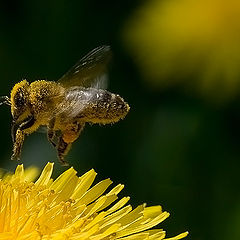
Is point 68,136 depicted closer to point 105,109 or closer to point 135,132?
point 105,109

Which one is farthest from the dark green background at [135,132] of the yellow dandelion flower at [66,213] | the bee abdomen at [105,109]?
the bee abdomen at [105,109]

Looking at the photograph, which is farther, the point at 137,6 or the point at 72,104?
the point at 137,6

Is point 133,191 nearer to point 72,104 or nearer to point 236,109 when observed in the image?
point 236,109

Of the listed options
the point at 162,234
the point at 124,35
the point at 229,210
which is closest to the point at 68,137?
the point at 162,234

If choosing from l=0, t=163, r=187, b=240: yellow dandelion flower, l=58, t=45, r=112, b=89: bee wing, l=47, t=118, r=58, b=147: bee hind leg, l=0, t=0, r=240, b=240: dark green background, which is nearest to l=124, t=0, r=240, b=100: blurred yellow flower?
l=0, t=0, r=240, b=240: dark green background

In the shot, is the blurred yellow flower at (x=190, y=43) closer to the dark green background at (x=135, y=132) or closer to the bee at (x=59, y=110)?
the dark green background at (x=135, y=132)

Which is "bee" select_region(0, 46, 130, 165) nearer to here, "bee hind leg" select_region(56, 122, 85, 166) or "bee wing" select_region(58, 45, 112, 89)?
"bee hind leg" select_region(56, 122, 85, 166)

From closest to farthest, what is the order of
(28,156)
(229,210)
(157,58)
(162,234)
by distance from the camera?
(162,234), (229,210), (28,156), (157,58)
